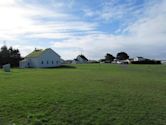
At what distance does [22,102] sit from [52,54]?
81106mm

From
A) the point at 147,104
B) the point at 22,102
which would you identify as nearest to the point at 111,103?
the point at 147,104

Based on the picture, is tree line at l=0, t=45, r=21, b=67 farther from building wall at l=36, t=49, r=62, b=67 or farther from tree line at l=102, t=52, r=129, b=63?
tree line at l=102, t=52, r=129, b=63

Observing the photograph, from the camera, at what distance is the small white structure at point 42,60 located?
9062 cm

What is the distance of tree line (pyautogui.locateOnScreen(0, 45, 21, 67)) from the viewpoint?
91363 millimetres

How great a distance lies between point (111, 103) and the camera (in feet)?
Answer: 46.1

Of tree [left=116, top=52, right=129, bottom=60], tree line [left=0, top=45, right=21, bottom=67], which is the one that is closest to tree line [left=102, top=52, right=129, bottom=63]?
tree [left=116, top=52, right=129, bottom=60]

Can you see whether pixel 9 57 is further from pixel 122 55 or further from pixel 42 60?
pixel 122 55

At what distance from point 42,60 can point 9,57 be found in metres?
10.2

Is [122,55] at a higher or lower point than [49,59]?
higher

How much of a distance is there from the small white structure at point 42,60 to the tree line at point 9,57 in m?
3.01

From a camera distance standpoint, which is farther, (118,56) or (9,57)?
(118,56)

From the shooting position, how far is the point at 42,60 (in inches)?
3593

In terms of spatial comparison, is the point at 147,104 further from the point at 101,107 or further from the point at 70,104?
the point at 70,104

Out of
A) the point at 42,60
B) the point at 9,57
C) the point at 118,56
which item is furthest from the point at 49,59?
the point at 118,56
